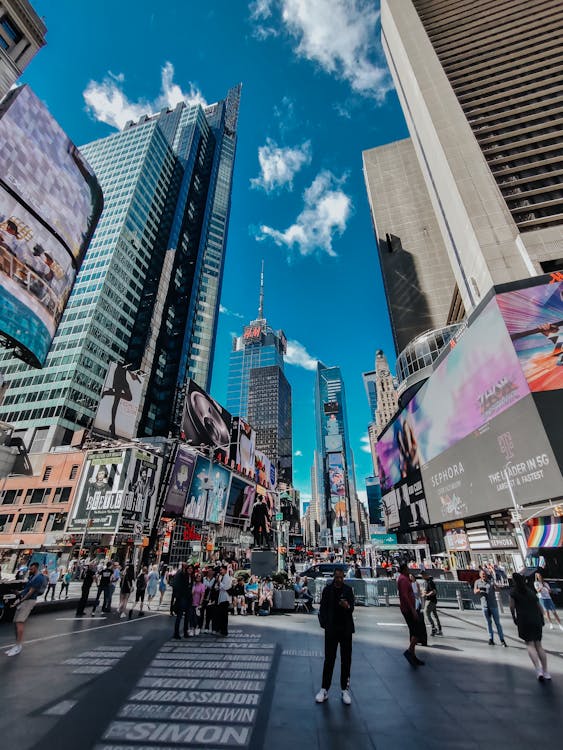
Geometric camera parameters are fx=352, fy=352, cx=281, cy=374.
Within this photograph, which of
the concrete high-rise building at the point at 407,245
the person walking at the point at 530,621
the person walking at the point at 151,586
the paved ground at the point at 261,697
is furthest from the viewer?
the concrete high-rise building at the point at 407,245

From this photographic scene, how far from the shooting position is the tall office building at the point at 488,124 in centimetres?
4081

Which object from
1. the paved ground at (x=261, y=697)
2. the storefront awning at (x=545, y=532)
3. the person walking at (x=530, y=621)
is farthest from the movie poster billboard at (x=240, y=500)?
the person walking at (x=530, y=621)

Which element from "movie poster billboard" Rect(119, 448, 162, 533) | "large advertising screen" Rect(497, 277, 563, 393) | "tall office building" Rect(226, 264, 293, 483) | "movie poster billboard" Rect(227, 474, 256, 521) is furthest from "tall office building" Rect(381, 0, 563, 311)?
"tall office building" Rect(226, 264, 293, 483)

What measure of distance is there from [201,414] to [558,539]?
40.2 m

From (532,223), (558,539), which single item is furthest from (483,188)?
(558,539)

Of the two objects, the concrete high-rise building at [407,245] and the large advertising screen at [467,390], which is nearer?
the large advertising screen at [467,390]

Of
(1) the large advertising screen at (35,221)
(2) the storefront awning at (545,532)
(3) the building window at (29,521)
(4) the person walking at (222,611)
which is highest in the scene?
(1) the large advertising screen at (35,221)

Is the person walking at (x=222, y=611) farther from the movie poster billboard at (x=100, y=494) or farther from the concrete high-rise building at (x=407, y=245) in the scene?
the concrete high-rise building at (x=407, y=245)

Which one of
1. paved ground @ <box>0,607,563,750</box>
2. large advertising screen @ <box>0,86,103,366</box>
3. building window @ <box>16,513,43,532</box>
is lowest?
paved ground @ <box>0,607,563,750</box>

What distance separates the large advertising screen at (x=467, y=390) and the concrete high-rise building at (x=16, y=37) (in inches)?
2144

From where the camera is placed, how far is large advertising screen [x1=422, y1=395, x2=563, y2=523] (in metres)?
23.2

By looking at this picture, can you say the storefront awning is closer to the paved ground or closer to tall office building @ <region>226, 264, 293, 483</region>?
the paved ground

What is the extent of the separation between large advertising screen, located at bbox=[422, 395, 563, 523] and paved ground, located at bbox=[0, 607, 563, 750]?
15480mm

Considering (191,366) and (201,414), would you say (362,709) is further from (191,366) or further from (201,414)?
(191,366)
